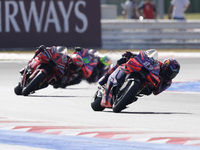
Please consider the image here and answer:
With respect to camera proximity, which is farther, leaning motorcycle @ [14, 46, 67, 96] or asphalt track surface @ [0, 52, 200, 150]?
leaning motorcycle @ [14, 46, 67, 96]

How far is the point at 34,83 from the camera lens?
11.1m

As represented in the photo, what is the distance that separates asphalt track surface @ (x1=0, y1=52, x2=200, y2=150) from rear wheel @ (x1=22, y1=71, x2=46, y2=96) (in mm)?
135

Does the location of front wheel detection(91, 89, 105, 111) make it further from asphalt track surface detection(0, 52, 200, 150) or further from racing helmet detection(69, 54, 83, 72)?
racing helmet detection(69, 54, 83, 72)

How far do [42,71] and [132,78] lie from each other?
268 cm

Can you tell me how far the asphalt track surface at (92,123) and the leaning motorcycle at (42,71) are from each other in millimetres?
186

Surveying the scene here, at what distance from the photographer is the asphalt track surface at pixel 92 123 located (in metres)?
6.69

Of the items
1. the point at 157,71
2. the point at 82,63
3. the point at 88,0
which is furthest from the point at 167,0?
the point at 157,71

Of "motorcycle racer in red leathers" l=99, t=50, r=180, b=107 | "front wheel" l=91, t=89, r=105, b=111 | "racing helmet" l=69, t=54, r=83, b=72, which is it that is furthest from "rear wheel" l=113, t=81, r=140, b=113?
"racing helmet" l=69, t=54, r=83, b=72

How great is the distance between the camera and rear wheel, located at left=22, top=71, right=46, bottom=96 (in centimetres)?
1110

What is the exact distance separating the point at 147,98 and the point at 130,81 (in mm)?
2333

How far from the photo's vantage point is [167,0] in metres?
49.8

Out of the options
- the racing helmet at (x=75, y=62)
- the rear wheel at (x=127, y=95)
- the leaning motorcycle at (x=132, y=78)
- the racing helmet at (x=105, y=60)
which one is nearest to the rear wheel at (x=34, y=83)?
the racing helmet at (x=75, y=62)

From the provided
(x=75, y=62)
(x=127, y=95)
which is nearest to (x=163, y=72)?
(x=127, y=95)

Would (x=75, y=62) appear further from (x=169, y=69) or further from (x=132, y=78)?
(x=132, y=78)
